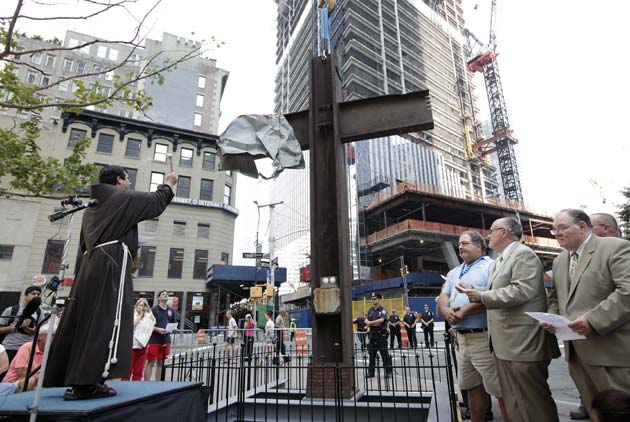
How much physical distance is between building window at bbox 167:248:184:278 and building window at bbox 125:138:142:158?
994 centimetres

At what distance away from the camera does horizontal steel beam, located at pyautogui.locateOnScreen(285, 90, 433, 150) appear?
19.8ft

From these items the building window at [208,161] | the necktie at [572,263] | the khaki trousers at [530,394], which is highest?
the building window at [208,161]

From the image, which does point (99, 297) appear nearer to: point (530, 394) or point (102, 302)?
point (102, 302)

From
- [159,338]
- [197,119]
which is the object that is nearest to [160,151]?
[197,119]

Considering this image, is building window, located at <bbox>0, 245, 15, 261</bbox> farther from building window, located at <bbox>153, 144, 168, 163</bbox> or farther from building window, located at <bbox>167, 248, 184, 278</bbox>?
building window, located at <bbox>153, 144, 168, 163</bbox>

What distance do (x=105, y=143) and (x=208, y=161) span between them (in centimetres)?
925

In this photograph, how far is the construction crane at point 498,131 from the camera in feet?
246

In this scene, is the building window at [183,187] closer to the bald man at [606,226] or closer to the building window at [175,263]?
the building window at [175,263]

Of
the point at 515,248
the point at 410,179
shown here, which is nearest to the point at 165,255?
the point at 515,248

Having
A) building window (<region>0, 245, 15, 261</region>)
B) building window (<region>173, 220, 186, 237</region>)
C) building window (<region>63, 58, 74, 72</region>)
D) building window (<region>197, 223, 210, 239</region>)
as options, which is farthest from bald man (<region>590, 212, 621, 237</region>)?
building window (<region>63, 58, 74, 72</region>)

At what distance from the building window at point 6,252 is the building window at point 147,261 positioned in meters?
9.52

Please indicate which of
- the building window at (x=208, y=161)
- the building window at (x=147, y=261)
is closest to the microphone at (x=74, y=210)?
the building window at (x=147, y=261)

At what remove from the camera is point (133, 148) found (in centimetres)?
3334

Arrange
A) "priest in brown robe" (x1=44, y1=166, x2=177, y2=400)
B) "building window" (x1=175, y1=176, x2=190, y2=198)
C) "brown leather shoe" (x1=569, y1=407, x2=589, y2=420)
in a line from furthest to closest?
"building window" (x1=175, y1=176, x2=190, y2=198)
"brown leather shoe" (x1=569, y1=407, x2=589, y2=420)
"priest in brown robe" (x1=44, y1=166, x2=177, y2=400)
